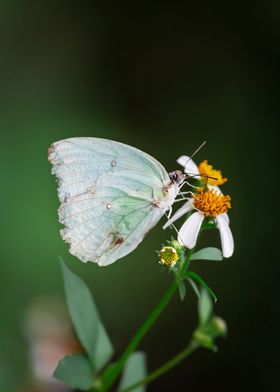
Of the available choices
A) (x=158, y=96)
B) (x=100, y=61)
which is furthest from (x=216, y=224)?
(x=100, y=61)

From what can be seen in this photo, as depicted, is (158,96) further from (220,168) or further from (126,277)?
(126,277)

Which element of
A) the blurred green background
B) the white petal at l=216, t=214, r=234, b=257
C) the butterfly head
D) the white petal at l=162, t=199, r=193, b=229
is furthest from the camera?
the blurred green background

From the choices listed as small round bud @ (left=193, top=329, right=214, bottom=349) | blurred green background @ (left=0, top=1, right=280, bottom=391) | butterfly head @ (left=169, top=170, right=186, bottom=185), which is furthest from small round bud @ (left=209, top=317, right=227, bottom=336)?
blurred green background @ (left=0, top=1, right=280, bottom=391)

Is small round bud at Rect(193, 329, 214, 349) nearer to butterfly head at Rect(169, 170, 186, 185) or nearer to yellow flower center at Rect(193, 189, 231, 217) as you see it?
yellow flower center at Rect(193, 189, 231, 217)

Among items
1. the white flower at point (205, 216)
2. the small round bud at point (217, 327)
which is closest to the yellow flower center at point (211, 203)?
the white flower at point (205, 216)
